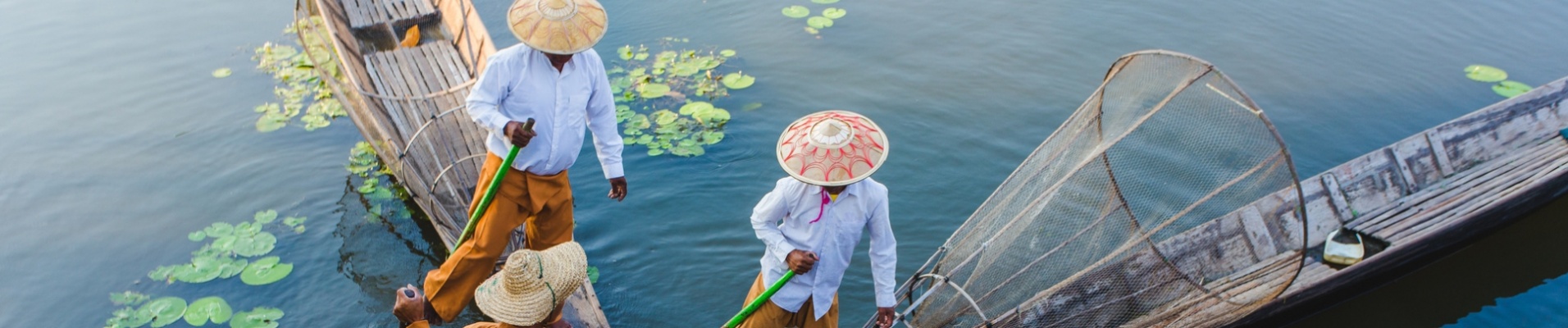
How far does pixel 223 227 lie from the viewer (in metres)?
5.15

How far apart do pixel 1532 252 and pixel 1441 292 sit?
87 cm

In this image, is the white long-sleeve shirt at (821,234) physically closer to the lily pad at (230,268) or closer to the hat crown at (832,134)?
the hat crown at (832,134)

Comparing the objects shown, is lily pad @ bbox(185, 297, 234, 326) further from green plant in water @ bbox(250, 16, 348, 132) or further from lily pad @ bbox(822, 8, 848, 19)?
lily pad @ bbox(822, 8, 848, 19)

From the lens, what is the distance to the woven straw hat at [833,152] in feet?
8.64

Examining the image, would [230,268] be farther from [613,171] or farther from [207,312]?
[613,171]

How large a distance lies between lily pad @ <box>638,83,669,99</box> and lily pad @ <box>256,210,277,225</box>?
2.42 meters

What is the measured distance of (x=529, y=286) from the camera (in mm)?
2654

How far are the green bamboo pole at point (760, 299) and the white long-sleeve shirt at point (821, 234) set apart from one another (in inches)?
1.8

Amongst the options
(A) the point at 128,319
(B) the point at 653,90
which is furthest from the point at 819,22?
(A) the point at 128,319

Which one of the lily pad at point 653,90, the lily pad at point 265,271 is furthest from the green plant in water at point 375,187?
the lily pad at point 653,90

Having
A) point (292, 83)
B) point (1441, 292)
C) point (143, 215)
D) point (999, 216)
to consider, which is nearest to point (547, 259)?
point (999, 216)

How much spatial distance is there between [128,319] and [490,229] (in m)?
2.28

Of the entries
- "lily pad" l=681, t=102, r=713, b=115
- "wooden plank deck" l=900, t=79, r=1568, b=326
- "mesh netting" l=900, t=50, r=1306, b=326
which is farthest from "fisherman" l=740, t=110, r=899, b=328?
"lily pad" l=681, t=102, r=713, b=115

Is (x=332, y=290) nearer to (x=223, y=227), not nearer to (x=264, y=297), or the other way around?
(x=264, y=297)
